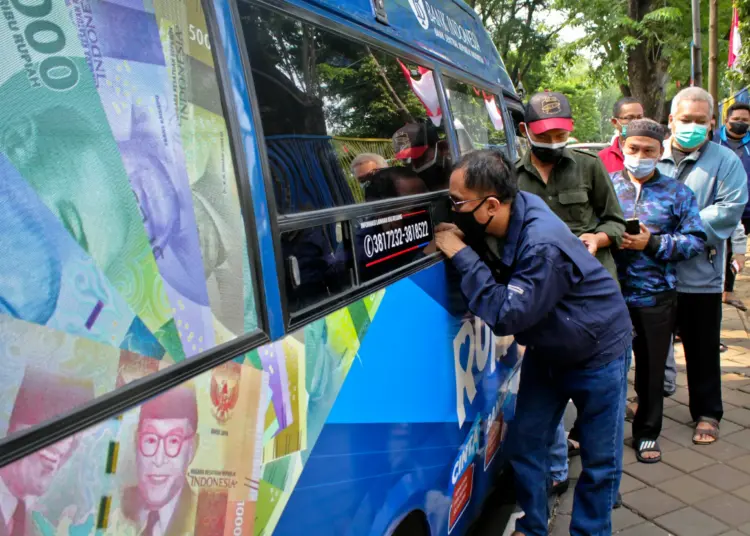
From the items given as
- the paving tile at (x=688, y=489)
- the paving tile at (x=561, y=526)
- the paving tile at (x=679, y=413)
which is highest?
the paving tile at (x=561, y=526)

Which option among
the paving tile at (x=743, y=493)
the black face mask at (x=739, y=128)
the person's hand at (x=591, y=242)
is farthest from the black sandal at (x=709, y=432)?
the black face mask at (x=739, y=128)

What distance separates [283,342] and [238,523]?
382mm

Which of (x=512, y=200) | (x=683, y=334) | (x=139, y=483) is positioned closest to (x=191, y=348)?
(x=139, y=483)

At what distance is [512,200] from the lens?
256cm

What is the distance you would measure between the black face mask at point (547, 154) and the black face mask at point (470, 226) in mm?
882

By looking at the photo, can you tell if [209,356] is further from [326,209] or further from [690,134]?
[690,134]

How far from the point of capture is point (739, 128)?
19.8 feet

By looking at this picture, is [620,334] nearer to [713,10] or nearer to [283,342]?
[283,342]

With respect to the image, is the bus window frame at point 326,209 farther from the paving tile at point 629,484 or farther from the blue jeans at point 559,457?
the paving tile at point 629,484

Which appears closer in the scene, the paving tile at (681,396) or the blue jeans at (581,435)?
the blue jeans at (581,435)

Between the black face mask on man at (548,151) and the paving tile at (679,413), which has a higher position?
the black face mask on man at (548,151)

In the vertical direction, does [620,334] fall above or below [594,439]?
above

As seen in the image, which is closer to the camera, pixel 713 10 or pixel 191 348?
pixel 191 348

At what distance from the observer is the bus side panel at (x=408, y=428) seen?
158 cm
